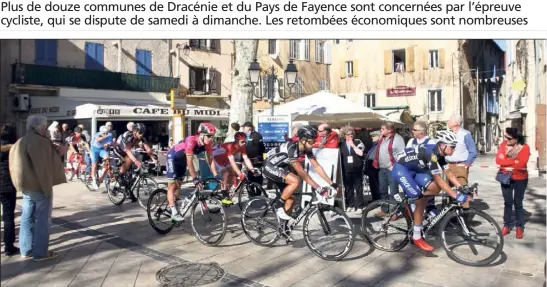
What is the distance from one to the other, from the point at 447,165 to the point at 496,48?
1634 inches

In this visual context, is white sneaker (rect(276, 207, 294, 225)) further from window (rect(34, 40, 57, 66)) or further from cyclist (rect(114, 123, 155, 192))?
window (rect(34, 40, 57, 66))

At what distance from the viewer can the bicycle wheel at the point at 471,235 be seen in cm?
519

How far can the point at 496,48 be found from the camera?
42969 millimetres

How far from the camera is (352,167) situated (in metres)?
8.62

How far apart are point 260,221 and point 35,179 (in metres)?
2.78

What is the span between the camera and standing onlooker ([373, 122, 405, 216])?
7.87m

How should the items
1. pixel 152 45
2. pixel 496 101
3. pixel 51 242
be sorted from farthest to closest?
pixel 496 101, pixel 152 45, pixel 51 242

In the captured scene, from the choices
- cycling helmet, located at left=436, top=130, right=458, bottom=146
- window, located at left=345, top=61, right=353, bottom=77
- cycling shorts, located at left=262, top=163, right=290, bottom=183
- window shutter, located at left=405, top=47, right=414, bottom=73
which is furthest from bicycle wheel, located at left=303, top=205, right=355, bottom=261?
window, located at left=345, top=61, right=353, bottom=77

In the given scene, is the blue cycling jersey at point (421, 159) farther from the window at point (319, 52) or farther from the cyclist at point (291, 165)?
the window at point (319, 52)

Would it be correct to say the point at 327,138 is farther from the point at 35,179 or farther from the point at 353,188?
the point at 35,179

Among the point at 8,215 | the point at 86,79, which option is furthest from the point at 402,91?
the point at 8,215

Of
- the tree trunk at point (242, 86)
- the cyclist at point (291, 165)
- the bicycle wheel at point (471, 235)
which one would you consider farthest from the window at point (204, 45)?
the bicycle wheel at point (471, 235)
